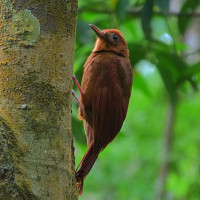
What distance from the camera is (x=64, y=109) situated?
2.06m

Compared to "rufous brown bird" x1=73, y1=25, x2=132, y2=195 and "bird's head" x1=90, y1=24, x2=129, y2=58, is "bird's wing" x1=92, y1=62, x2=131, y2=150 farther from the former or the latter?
"bird's head" x1=90, y1=24, x2=129, y2=58

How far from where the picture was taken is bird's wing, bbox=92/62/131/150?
305 centimetres

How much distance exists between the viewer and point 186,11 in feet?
12.6

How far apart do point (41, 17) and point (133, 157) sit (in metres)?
5.03

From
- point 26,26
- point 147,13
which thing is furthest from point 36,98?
point 147,13

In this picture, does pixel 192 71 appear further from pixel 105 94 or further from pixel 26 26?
pixel 26 26

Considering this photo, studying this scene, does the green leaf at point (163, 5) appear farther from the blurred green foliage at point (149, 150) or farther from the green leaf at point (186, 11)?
the blurred green foliage at point (149, 150)

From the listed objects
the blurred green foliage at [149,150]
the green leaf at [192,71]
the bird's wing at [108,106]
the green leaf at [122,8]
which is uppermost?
the green leaf at [122,8]

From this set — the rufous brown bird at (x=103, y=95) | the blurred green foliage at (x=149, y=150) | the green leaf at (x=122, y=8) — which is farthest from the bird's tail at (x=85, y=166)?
the blurred green foliage at (x=149, y=150)

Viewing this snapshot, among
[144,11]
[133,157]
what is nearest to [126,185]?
[133,157]

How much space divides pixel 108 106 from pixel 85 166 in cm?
58

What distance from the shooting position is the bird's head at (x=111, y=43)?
381 centimetres

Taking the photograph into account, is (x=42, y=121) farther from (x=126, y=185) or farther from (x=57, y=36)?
(x=126, y=185)

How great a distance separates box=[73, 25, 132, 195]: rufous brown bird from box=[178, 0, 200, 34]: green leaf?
0.52 m
